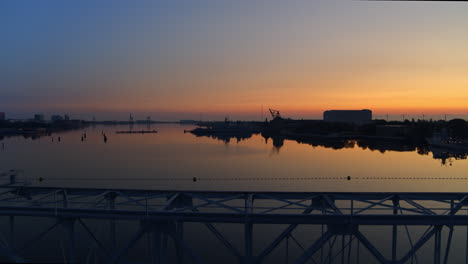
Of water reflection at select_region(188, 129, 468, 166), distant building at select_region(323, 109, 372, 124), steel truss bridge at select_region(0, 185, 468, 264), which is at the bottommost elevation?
water reflection at select_region(188, 129, 468, 166)

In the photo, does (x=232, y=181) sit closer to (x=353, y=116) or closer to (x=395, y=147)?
(x=395, y=147)

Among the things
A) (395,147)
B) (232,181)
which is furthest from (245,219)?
(395,147)

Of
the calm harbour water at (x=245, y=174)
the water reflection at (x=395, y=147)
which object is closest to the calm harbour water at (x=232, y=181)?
the calm harbour water at (x=245, y=174)

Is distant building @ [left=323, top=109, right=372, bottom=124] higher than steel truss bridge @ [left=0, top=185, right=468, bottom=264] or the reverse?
higher

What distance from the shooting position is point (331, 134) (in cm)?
5322

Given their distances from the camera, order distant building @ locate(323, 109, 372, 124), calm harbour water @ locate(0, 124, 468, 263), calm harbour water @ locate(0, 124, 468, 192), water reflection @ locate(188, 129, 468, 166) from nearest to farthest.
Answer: calm harbour water @ locate(0, 124, 468, 263) < calm harbour water @ locate(0, 124, 468, 192) < water reflection @ locate(188, 129, 468, 166) < distant building @ locate(323, 109, 372, 124)

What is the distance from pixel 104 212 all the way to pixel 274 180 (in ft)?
41.9

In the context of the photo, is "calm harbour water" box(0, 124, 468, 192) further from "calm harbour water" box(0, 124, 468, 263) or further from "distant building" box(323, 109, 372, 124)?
"distant building" box(323, 109, 372, 124)

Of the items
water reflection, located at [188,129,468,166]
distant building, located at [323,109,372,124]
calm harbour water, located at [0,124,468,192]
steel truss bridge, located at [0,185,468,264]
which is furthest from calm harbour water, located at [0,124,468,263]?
distant building, located at [323,109,372,124]

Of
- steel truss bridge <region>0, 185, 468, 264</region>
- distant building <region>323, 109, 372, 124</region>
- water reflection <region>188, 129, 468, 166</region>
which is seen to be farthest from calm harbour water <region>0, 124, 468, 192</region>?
distant building <region>323, 109, 372, 124</region>

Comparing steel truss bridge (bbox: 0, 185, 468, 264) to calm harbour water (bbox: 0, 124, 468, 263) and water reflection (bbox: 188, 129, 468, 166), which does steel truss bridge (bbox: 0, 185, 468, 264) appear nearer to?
calm harbour water (bbox: 0, 124, 468, 263)

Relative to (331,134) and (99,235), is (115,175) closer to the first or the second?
(99,235)

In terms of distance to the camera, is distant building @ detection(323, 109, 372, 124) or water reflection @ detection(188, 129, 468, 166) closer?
water reflection @ detection(188, 129, 468, 166)

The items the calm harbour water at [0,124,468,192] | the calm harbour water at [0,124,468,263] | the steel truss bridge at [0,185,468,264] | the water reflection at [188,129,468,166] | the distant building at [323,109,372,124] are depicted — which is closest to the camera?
the steel truss bridge at [0,185,468,264]
